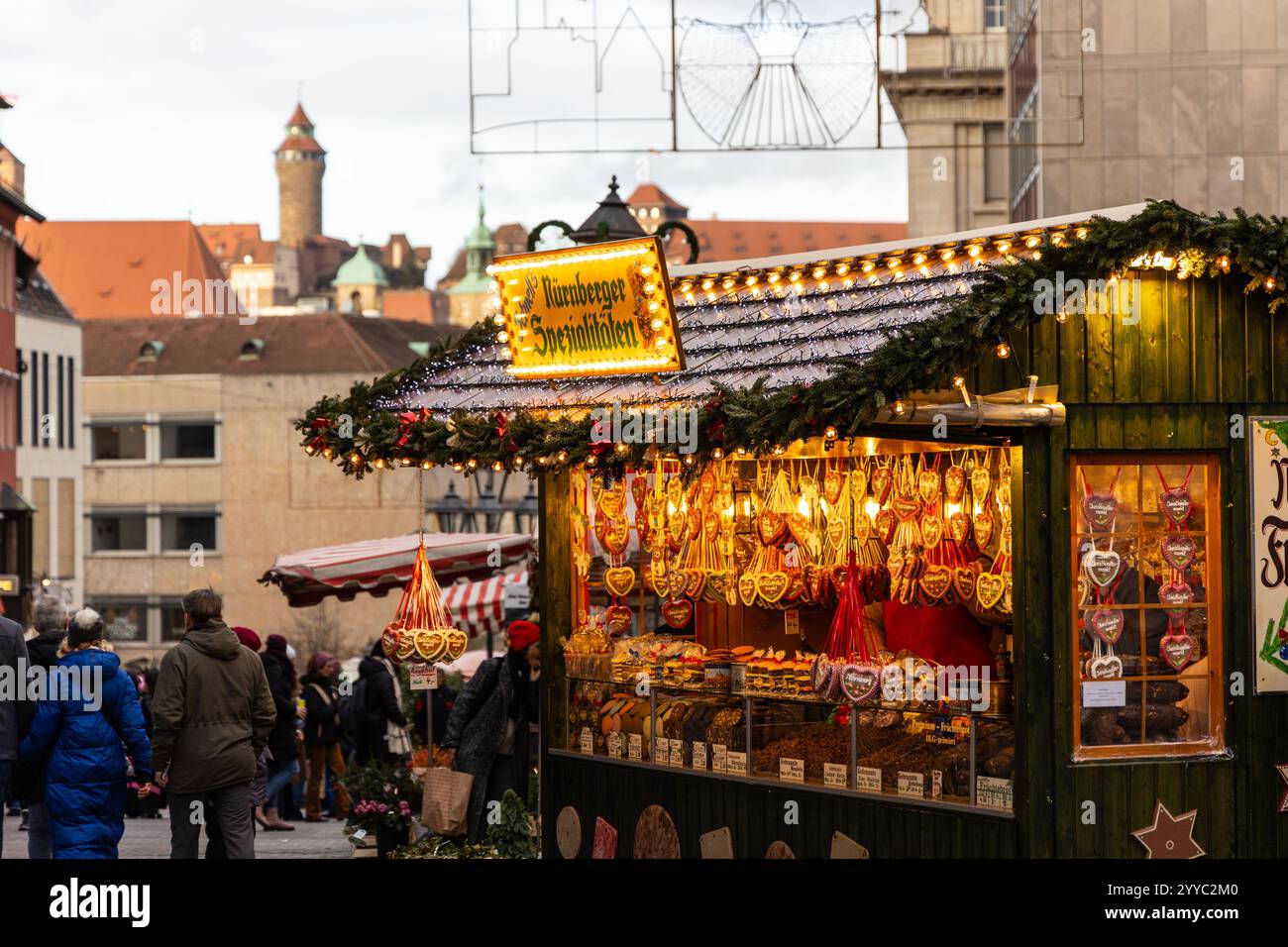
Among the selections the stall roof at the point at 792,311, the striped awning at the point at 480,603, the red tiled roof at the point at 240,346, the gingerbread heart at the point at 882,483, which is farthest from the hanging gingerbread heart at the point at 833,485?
the red tiled roof at the point at 240,346

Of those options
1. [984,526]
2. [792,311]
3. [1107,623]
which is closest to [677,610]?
[792,311]

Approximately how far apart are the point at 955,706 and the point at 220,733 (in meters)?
3.77

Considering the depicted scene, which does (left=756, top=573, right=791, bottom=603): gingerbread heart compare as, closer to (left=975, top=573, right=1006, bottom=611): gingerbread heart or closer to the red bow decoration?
(left=975, top=573, right=1006, bottom=611): gingerbread heart

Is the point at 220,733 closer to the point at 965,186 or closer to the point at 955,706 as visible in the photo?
the point at 955,706

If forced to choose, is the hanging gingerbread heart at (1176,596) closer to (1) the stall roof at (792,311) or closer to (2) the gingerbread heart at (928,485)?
(2) the gingerbread heart at (928,485)

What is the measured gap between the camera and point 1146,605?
422 inches

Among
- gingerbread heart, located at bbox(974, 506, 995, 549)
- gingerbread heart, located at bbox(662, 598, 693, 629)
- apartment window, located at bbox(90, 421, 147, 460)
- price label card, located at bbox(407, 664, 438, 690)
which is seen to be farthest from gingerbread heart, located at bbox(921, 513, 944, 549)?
apartment window, located at bbox(90, 421, 147, 460)

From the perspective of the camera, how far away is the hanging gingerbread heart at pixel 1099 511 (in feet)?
34.8

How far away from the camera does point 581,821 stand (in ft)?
44.8

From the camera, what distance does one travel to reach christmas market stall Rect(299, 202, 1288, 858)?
10367mm

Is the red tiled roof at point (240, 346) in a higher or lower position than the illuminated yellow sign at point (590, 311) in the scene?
higher

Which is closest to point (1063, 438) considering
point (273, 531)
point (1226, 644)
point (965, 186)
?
point (1226, 644)

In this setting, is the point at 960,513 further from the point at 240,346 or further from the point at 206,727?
the point at 240,346

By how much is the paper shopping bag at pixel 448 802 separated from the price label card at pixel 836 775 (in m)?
3.46
